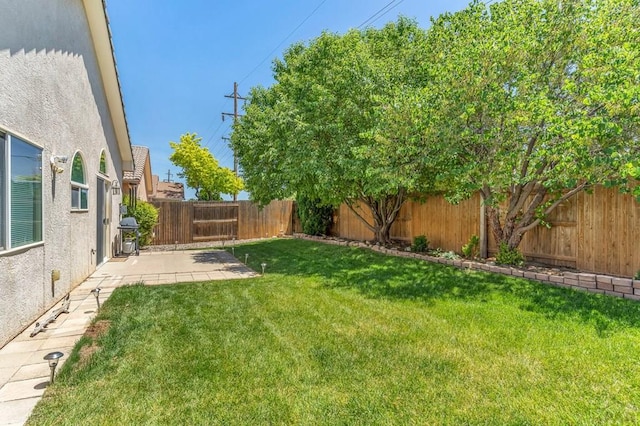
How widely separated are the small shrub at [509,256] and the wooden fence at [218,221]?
9.32 metres

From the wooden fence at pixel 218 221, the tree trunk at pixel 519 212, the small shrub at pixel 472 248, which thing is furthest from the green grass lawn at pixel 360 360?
the wooden fence at pixel 218 221

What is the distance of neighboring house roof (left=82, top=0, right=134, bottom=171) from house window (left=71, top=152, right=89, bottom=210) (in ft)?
9.16

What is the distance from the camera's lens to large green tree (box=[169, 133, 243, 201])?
28609 millimetres

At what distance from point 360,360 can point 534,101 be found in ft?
16.8

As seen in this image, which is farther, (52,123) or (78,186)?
(78,186)

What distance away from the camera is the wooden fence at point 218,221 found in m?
15.3

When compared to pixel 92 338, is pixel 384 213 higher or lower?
higher

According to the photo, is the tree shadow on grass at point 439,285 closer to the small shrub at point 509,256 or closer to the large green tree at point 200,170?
the small shrub at point 509,256

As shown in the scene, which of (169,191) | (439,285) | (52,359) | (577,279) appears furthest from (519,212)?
(169,191)

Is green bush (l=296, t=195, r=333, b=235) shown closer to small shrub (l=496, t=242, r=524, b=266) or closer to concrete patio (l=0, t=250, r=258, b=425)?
concrete patio (l=0, t=250, r=258, b=425)

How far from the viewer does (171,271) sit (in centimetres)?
880

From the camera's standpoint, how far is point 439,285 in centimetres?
668

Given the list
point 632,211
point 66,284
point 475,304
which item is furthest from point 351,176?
point 66,284

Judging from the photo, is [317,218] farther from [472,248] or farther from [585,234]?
[585,234]
